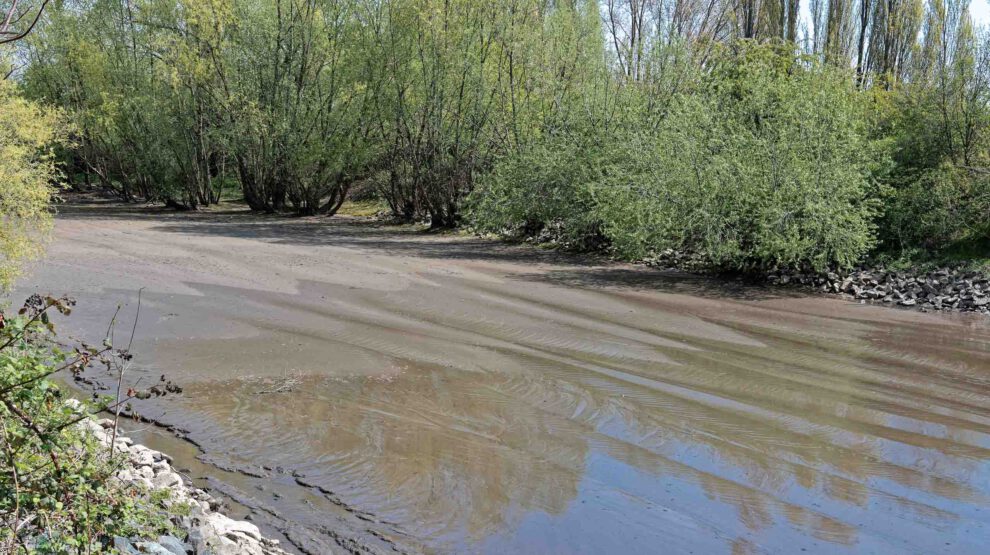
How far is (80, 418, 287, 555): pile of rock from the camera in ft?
14.3

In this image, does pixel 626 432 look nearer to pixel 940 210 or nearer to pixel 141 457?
pixel 141 457

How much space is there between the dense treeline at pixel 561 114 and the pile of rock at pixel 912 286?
17.3 inches

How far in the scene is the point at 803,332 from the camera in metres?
12.7

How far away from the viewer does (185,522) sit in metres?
4.81

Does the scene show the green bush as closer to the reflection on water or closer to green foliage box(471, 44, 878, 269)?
green foliage box(471, 44, 878, 269)

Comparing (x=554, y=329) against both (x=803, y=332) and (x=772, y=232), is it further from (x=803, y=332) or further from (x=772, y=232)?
(x=772, y=232)

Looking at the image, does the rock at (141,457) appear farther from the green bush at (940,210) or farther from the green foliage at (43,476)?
the green bush at (940,210)

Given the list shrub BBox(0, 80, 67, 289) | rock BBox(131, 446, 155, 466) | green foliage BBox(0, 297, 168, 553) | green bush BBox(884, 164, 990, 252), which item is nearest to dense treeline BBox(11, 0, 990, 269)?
green bush BBox(884, 164, 990, 252)

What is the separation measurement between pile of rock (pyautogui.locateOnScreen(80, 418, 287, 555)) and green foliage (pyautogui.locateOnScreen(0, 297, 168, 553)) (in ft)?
0.50

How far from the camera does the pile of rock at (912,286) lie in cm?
1511

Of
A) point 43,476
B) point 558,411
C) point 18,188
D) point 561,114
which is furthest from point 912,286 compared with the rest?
point 43,476

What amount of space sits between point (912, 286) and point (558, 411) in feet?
35.0

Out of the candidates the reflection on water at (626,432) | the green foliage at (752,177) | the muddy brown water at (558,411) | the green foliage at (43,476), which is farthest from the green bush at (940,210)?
the green foliage at (43,476)

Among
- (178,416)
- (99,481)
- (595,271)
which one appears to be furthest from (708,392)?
(595,271)
